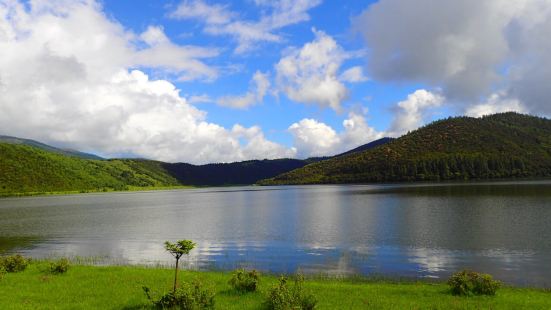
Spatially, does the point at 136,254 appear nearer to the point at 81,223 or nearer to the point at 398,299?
the point at 398,299

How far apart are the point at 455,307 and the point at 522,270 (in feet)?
69.7

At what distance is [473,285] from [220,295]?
1615 cm

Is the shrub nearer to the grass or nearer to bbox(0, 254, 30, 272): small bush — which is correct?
the grass

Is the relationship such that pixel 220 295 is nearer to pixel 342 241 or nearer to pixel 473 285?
pixel 473 285

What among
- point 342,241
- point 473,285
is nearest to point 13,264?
point 473,285

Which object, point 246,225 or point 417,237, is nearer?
point 417,237

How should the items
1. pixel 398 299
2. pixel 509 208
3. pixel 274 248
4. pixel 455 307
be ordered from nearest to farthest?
pixel 455 307, pixel 398 299, pixel 274 248, pixel 509 208

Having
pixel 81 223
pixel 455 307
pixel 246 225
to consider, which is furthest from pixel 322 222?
pixel 455 307

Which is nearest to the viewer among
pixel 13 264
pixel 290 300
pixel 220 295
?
pixel 290 300

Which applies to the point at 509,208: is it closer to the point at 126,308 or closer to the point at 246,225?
the point at 246,225

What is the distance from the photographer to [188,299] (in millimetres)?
22234

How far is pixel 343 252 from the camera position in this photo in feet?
174

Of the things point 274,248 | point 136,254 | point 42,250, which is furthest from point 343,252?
point 42,250

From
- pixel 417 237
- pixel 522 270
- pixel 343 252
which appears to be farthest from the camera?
pixel 417 237
